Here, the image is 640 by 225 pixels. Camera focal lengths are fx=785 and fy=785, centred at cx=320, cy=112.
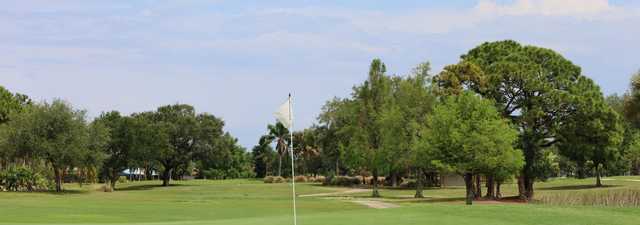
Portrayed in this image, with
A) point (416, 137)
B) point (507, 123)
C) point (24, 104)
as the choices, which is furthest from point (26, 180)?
point (507, 123)

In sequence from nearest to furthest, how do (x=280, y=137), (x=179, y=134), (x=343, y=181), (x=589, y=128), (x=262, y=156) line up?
(x=589, y=128)
(x=343, y=181)
(x=179, y=134)
(x=280, y=137)
(x=262, y=156)

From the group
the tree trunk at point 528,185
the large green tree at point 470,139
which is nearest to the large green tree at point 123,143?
the large green tree at point 470,139

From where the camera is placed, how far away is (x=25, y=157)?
76688 mm

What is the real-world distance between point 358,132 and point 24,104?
49762mm

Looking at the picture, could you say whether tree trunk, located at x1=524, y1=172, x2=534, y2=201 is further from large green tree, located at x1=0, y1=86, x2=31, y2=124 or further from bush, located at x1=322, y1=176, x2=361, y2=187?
large green tree, located at x1=0, y1=86, x2=31, y2=124

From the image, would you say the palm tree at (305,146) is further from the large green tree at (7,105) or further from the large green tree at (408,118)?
the large green tree at (408,118)

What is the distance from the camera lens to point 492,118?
55031mm

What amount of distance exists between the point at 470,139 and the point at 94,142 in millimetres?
41435

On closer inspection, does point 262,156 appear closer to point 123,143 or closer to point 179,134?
point 179,134

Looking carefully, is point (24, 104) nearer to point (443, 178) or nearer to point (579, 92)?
point (443, 178)

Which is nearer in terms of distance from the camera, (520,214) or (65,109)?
(520,214)

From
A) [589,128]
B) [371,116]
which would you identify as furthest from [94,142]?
[589,128]

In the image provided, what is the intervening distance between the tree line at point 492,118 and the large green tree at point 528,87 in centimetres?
8

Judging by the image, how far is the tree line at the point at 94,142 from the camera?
73.8 meters
